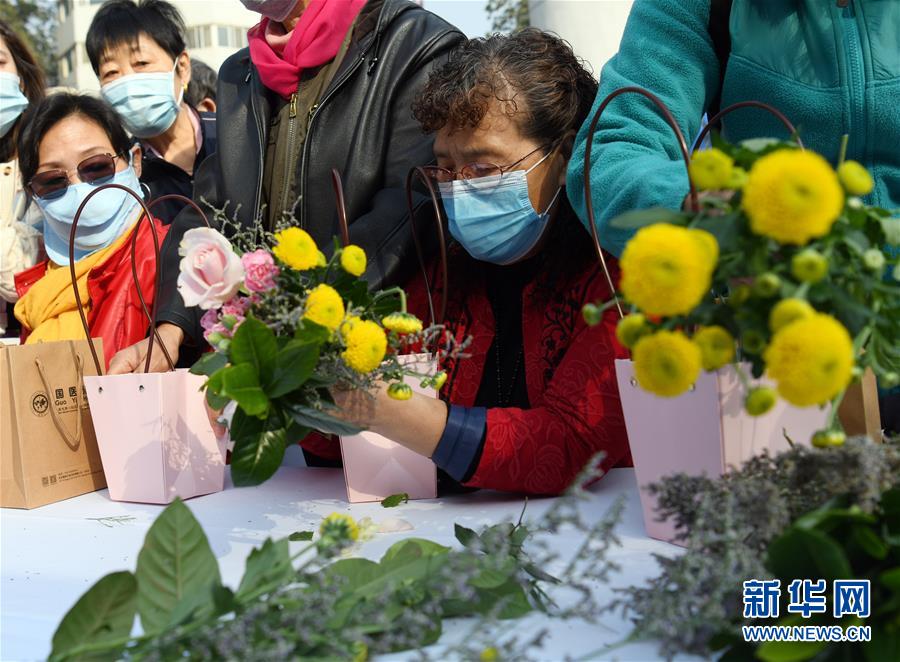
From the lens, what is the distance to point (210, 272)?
1.27 metres

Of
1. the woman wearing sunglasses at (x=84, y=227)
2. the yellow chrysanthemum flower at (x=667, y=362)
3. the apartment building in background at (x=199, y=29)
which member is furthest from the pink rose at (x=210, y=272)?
the apartment building in background at (x=199, y=29)

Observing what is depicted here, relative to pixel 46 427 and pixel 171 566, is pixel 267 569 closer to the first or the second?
pixel 171 566

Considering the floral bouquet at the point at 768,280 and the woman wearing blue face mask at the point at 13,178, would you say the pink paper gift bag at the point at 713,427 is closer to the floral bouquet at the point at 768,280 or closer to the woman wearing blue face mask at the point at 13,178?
the floral bouquet at the point at 768,280

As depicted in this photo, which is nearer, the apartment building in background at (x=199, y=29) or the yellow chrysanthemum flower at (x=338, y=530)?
the yellow chrysanthemum flower at (x=338, y=530)

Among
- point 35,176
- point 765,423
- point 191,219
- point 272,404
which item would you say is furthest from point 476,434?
point 35,176

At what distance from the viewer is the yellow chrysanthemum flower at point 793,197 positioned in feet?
2.28

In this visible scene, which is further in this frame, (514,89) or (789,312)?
(514,89)

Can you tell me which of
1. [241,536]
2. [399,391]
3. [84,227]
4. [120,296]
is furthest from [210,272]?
[84,227]

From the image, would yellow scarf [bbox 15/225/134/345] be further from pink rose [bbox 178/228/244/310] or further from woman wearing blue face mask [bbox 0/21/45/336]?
pink rose [bbox 178/228/244/310]

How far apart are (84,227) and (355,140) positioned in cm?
98

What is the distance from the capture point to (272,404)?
1.22 metres

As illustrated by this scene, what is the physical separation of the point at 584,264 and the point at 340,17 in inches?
33.5

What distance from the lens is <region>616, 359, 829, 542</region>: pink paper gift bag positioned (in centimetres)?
112

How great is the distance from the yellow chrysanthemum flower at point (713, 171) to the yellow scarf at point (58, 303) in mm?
1931
